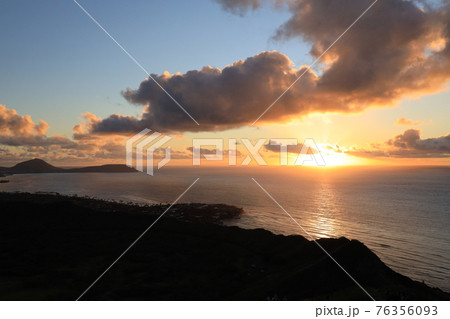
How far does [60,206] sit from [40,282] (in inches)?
1788

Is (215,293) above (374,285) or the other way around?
the other way around

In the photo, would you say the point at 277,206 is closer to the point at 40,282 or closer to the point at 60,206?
the point at 60,206

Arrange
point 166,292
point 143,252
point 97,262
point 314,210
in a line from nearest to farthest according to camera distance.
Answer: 1. point 166,292
2. point 97,262
3. point 143,252
4. point 314,210

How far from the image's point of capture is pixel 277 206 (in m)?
124

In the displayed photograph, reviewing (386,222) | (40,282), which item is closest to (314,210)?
(386,222)

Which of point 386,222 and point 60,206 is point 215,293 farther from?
point 386,222

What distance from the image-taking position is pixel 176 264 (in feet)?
141

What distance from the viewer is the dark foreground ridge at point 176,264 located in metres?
31.6

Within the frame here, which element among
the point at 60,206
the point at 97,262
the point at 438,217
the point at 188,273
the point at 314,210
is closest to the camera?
the point at 188,273

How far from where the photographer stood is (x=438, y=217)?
9762 centimetres

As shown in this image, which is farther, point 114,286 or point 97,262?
point 97,262

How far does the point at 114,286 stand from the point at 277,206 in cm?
9686

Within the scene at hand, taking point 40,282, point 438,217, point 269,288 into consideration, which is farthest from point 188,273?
point 438,217

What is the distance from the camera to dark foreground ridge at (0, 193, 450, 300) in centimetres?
3164
